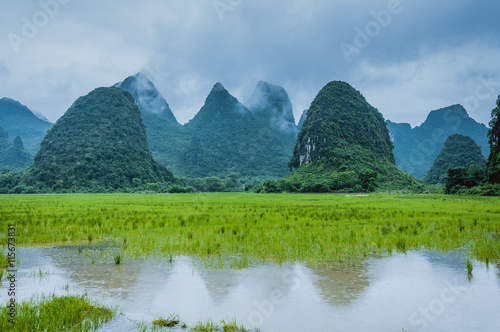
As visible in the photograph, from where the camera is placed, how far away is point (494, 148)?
2245 inches

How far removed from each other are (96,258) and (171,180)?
4093 inches

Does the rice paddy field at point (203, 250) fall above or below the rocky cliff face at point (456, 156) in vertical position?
below

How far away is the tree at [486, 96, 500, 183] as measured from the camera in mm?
47431

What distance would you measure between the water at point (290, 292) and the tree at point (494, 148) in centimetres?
5049

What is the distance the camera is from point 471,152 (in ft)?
362

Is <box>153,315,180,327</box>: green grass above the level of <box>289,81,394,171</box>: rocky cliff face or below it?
below

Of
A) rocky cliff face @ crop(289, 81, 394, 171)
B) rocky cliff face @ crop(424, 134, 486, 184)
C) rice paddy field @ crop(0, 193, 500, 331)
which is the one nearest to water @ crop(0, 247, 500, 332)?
rice paddy field @ crop(0, 193, 500, 331)

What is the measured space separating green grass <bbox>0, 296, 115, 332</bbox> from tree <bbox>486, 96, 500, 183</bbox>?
2216 inches

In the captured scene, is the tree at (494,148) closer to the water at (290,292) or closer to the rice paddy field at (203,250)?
the rice paddy field at (203,250)

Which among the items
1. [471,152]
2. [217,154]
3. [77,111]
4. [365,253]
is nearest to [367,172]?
[471,152]

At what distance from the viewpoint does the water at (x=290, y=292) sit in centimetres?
403

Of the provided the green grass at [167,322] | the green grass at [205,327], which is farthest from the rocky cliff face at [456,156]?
the green grass at [167,322]

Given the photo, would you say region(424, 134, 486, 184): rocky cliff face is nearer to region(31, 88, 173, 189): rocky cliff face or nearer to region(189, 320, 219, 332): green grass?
region(31, 88, 173, 189): rocky cliff face

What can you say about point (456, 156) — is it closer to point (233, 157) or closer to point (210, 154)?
point (233, 157)
